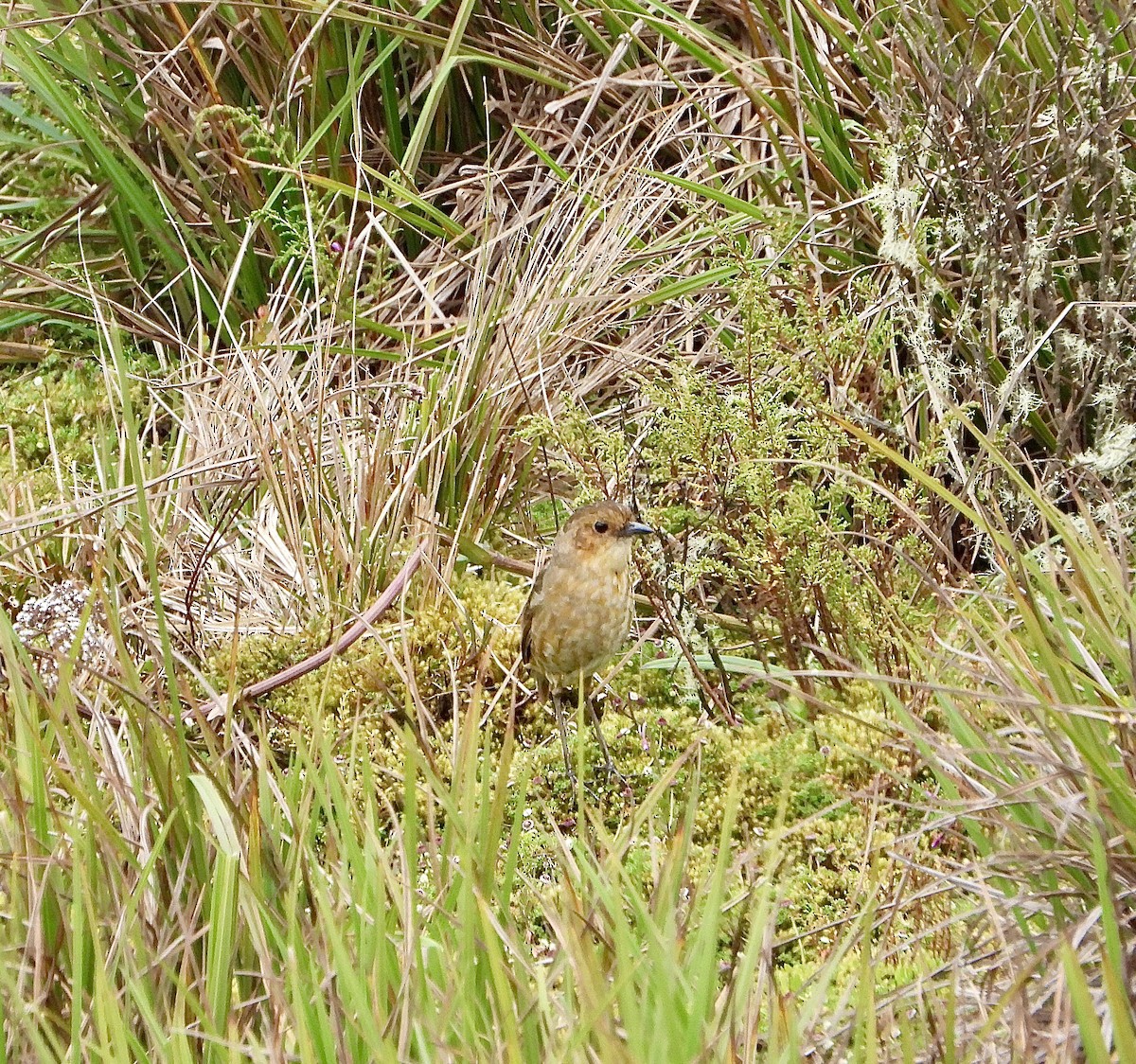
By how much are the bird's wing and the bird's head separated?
0.20m

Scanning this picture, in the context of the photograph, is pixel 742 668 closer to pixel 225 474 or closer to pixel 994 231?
pixel 994 231

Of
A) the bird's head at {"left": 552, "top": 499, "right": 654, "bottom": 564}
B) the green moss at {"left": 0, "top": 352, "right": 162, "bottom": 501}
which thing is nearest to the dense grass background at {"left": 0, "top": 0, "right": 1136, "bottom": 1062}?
the green moss at {"left": 0, "top": 352, "right": 162, "bottom": 501}

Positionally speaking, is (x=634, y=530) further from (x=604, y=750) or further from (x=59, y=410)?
(x=59, y=410)

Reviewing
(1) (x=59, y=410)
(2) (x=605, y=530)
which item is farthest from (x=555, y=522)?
(1) (x=59, y=410)

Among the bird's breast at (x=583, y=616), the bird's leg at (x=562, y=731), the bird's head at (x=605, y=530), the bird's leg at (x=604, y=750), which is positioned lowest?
the bird's leg at (x=562, y=731)

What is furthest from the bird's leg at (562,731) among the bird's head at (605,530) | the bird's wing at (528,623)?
the bird's head at (605,530)

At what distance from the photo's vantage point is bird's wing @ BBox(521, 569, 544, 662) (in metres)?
4.13

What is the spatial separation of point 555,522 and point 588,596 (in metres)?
0.93

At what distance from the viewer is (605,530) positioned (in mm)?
3953

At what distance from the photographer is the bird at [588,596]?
3926 millimetres

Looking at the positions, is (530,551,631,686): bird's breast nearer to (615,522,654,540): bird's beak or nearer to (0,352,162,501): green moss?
(615,522,654,540): bird's beak

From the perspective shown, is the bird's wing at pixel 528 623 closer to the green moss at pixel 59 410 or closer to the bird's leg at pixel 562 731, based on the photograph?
the bird's leg at pixel 562 731

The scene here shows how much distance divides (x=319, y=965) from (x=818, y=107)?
344 cm

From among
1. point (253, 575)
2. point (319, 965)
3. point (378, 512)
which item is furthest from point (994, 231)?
point (319, 965)
